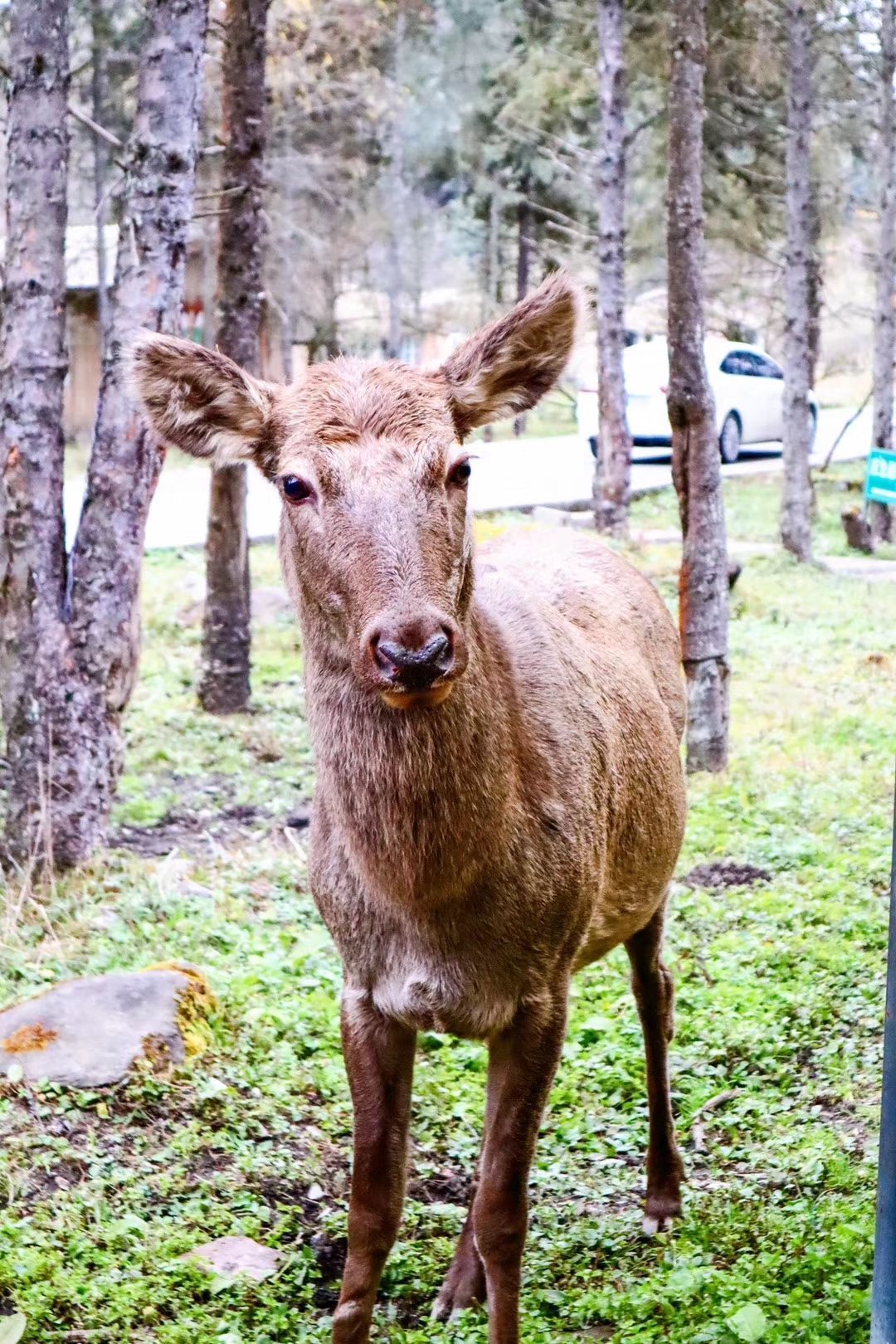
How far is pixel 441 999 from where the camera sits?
3.62 meters

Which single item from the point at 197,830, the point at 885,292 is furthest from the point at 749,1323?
the point at 885,292

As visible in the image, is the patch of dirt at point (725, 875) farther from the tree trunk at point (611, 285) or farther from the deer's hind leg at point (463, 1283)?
the tree trunk at point (611, 285)

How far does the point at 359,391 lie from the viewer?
3537 mm

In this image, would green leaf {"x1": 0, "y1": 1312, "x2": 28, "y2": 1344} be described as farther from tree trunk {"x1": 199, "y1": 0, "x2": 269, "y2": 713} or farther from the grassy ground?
tree trunk {"x1": 199, "y1": 0, "x2": 269, "y2": 713}

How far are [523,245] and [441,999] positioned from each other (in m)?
27.4

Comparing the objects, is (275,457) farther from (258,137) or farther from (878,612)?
(878,612)

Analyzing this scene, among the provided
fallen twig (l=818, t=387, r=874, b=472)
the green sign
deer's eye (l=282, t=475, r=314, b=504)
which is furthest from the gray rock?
fallen twig (l=818, t=387, r=874, b=472)

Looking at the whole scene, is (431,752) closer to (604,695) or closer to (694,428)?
(604,695)

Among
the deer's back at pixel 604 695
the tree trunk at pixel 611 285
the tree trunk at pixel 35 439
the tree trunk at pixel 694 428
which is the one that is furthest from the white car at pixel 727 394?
the deer's back at pixel 604 695

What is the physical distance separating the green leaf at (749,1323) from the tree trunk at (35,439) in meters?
4.12

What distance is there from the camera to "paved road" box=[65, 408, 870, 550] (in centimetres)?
1820

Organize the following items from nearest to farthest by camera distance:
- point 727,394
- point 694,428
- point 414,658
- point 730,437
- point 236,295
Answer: point 414,658 → point 694,428 → point 236,295 → point 727,394 → point 730,437

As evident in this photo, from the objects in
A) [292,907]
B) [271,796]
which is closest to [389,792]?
[292,907]

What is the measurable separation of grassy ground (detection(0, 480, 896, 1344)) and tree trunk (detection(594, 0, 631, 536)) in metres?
9.56
